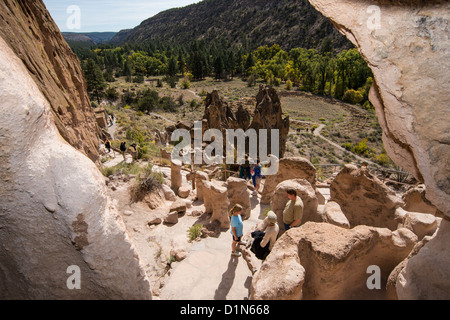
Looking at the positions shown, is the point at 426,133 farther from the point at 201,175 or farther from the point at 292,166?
the point at 201,175

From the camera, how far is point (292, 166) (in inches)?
314

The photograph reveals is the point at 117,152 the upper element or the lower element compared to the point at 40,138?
lower

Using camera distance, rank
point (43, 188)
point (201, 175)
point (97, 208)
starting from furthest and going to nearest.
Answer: point (201, 175) → point (97, 208) → point (43, 188)

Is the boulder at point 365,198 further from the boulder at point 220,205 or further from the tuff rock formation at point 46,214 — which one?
the tuff rock formation at point 46,214

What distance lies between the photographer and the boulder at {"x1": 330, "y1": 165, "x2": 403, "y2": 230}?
604 cm

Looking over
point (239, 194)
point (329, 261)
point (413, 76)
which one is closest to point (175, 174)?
point (239, 194)

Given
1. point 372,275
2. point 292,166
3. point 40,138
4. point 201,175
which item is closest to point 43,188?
point 40,138

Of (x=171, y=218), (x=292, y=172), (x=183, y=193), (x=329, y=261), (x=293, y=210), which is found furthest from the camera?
(x=183, y=193)

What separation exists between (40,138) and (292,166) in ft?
22.3

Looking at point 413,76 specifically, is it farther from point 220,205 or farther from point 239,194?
point 239,194

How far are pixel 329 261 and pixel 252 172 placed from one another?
6552 millimetres

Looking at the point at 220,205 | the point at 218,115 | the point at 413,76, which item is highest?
the point at 413,76

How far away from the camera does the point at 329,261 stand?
3561 millimetres

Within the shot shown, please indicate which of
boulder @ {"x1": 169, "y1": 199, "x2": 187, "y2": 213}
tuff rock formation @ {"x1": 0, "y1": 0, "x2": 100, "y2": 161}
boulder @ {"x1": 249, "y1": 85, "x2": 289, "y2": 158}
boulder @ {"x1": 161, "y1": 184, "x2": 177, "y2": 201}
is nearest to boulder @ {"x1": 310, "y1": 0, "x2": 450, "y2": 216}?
tuff rock formation @ {"x1": 0, "y1": 0, "x2": 100, "y2": 161}
